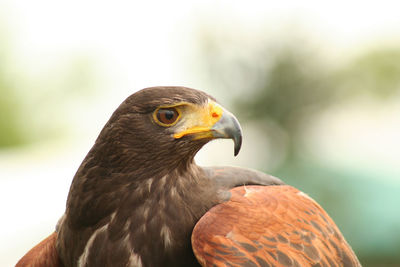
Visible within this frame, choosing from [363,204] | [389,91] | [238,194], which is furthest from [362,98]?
[238,194]

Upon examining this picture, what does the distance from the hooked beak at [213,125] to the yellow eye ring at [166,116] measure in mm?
54

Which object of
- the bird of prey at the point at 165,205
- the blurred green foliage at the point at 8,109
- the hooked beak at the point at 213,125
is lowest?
the blurred green foliage at the point at 8,109

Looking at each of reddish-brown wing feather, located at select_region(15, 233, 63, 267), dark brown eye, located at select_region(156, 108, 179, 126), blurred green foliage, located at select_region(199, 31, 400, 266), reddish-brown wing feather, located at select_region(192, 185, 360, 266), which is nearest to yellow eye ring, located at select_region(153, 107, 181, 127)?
dark brown eye, located at select_region(156, 108, 179, 126)

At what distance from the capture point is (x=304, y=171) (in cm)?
652

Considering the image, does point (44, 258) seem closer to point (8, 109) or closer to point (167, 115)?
point (167, 115)

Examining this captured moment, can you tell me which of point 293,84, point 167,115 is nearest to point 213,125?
point 167,115

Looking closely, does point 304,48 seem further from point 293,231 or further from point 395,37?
point 293,231

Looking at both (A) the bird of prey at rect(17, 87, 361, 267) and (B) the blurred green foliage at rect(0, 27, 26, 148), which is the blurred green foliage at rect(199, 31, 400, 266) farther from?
(A) the bird of prey at rect(17, 87, 361, 267)

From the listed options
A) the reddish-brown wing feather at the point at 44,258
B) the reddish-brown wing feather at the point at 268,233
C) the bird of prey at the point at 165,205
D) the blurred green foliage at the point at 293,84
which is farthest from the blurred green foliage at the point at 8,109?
the reddish-brown wing feather at the point at 268,233

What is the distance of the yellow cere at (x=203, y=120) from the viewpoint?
2.30 meters

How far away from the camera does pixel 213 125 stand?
7.53 feet

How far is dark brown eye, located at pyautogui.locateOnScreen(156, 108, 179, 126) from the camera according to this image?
7.59 ft

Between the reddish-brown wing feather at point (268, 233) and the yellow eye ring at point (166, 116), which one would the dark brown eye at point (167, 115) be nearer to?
the yellow eye ring at point (166, 116)

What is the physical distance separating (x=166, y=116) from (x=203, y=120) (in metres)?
0.17
